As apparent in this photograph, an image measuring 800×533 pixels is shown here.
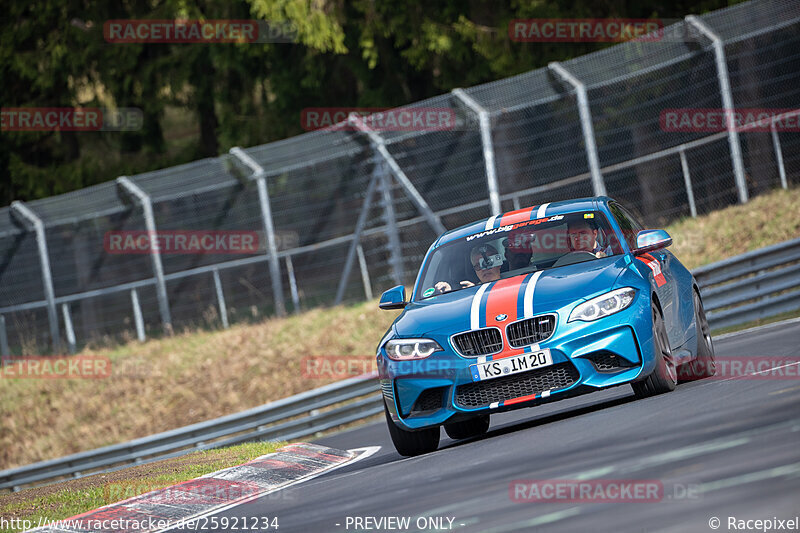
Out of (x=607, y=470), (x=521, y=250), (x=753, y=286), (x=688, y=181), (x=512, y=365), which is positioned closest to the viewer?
(x=607, y=470)

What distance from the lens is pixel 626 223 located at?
1011 centimetres

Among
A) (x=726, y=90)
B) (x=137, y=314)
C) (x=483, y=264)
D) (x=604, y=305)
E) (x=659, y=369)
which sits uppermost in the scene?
(x=726, y=90)

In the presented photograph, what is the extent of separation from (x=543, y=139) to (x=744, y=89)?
3279 mm

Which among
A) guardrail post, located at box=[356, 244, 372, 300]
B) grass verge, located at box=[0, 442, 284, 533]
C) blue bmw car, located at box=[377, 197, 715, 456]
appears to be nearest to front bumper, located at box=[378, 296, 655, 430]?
blue bmw car, located at box=[377, 197, 715, 456]

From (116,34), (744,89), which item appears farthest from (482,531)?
(116,34)

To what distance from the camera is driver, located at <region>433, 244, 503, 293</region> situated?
30.9ft

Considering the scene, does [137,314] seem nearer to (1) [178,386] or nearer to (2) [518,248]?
(1) [178,386]

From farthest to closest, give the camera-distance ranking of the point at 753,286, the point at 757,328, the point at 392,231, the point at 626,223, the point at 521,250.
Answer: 1. the point at 392,231
2. the point at 753,286
3. the point at 757,328
4. the point at 626,223
5. the point at 521,250

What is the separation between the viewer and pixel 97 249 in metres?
24.5

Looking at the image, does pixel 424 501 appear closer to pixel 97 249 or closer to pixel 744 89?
Result: pixel 744 89

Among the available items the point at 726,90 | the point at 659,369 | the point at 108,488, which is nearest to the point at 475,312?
the point at 659,369

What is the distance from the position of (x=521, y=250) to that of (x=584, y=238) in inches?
19.3

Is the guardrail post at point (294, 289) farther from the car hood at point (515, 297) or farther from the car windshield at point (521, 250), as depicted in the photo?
the car hood at point (515, 297)

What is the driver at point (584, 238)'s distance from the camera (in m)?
9.26
